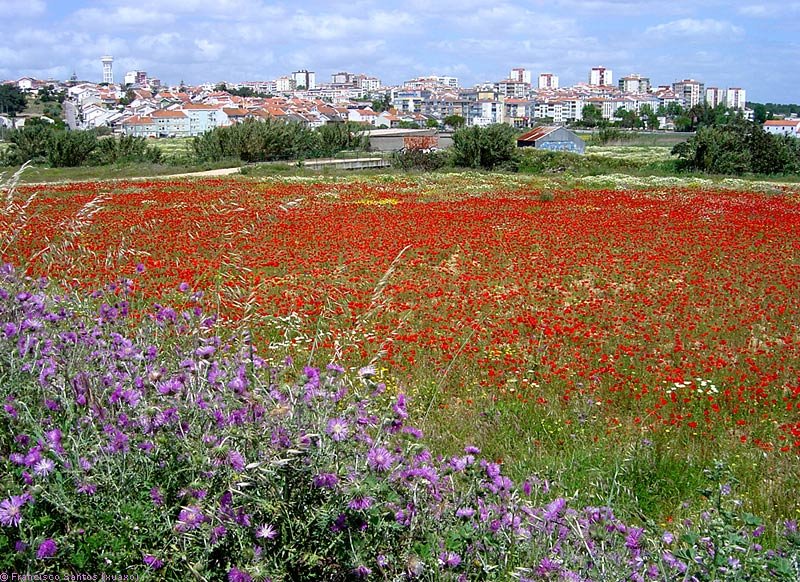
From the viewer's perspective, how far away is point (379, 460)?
7.38 ft

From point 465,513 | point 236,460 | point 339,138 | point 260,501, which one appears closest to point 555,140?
point 339,138

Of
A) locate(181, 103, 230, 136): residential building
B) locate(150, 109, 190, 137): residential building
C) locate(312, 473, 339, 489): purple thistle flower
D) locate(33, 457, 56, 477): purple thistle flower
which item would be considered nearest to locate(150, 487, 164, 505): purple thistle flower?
A: locate(33, 457, 56, 477): purple thistle flower

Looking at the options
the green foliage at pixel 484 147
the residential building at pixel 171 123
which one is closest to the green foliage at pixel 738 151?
the green foliage at pixel 484 147

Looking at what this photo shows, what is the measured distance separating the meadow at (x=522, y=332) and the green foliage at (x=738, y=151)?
2190 cm

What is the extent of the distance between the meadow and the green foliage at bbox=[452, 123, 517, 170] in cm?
2367

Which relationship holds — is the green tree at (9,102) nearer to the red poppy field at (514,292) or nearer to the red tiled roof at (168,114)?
the red tiled roof at (168,114)

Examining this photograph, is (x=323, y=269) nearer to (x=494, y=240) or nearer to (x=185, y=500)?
(x=494, y=240)

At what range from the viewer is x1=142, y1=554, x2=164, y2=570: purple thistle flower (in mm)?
2178

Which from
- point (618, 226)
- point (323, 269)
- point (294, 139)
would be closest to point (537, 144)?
point (294, 139)

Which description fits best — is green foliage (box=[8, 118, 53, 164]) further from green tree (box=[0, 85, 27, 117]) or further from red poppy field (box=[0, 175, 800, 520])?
green tree (box=[0, 85, 27, 117])

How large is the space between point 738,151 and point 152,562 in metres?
43.0

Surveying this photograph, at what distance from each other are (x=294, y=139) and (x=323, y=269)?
4022cm

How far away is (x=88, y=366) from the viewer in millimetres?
3018

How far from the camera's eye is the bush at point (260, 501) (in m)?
2.23
